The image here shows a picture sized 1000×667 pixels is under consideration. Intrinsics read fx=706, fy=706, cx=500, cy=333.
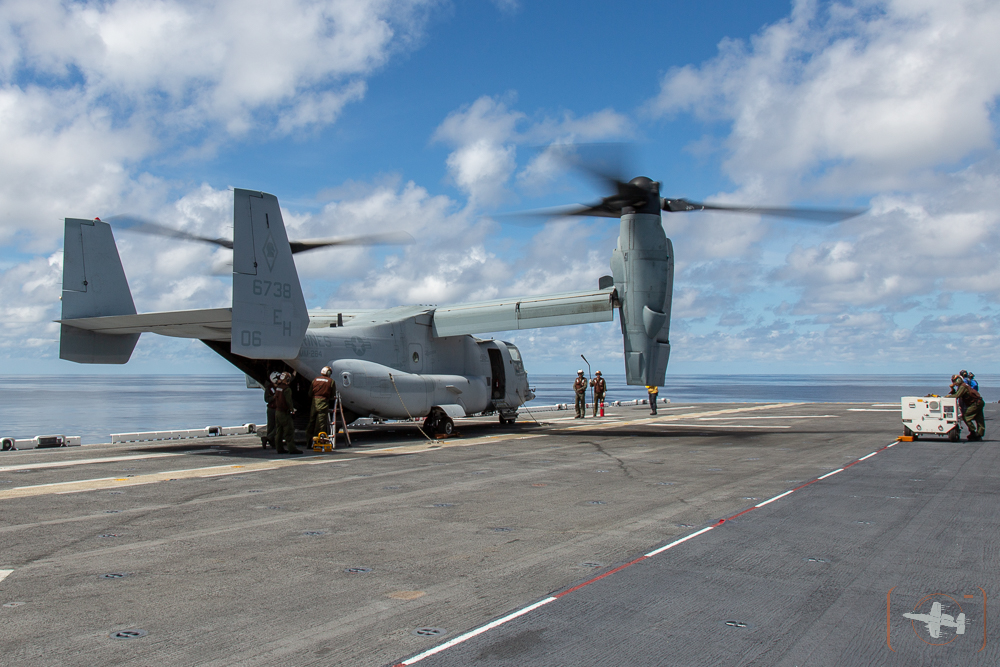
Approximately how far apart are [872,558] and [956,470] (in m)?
7.71

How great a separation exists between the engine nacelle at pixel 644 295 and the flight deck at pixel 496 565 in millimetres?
6591

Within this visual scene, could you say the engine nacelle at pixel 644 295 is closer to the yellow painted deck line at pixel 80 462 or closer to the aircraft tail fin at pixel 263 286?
the aircraft tail fin at pixel 263 286

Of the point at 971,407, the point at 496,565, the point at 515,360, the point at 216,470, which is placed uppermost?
the point at 515,360

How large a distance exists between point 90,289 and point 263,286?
13.2 ft

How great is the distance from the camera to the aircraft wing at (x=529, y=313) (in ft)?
61.7

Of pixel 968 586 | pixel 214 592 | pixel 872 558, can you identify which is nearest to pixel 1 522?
pixel 214 592

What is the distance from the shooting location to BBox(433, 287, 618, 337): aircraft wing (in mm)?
18812

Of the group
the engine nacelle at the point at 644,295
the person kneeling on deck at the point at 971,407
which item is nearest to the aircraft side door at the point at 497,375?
the engine nacelle at the point at 644,295

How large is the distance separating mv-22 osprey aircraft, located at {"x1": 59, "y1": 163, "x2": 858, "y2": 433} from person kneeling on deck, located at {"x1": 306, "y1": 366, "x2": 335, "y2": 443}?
0.86 m

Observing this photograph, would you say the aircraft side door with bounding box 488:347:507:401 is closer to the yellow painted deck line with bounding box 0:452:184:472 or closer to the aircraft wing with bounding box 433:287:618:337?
the aircraft wing with bounding box 433:287:618:337

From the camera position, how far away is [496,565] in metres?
6.02

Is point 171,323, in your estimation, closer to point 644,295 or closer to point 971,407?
point 644,295

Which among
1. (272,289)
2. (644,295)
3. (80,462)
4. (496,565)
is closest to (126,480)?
(80,462)

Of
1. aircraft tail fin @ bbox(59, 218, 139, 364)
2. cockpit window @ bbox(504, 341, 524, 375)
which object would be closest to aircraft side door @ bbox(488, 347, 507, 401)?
cockpit window @ bbox(504, 341, 524, 375)
